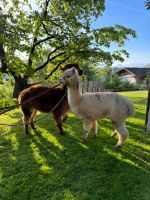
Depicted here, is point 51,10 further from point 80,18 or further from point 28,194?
point 28,194

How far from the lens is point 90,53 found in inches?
472

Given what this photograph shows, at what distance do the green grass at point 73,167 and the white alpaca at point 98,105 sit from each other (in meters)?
0.51

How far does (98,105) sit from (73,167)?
1.29 meters

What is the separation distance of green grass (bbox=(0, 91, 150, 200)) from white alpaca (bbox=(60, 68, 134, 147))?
51 cm

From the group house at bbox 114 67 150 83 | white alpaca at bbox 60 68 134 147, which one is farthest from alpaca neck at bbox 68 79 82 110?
house at bbox 114 67 150 83

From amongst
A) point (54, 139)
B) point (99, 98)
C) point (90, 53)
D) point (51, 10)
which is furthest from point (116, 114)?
point (51, 10)

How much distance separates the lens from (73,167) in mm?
4062

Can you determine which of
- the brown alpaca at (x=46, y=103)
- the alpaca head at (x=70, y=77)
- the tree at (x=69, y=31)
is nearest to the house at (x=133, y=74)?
the tree at (x=69, y=31)

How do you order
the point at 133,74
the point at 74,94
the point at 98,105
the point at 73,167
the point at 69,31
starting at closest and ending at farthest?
1. the point at 73,167
2. the point at 98,105
3. the point at 74,94
4. the point at 69,31
5. the point at 133,74

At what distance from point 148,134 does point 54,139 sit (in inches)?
92.1

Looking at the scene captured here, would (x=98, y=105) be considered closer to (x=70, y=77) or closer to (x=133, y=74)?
(x=70, y=77)

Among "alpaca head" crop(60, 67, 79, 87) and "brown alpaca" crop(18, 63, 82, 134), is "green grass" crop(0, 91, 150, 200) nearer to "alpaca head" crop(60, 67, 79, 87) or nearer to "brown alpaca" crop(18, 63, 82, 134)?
"brown alpaca" crop(18, 63, 82, 134)

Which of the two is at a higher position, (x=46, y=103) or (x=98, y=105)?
(x=98, y=105)

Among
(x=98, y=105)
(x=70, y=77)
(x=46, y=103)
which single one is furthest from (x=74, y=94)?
(x=46, y=103)
